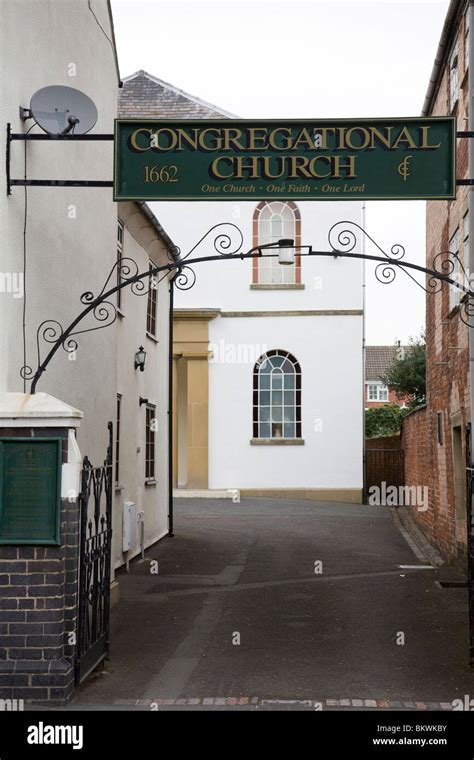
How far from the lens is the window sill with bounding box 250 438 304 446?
26859mm

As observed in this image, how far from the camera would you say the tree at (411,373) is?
39531 mm

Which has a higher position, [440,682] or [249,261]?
[249,261]

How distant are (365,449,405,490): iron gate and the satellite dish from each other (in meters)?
20.6

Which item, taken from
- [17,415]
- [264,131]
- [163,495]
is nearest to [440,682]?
[17,415]

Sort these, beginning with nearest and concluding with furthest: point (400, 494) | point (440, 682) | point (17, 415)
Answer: point (17, 415), point (440, 682), point (400, 494)

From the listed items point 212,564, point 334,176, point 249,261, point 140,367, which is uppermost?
point 249,261

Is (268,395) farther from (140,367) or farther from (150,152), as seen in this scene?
(150,152)

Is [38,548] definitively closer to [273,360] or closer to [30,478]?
[30,478]

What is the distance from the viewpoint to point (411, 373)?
39562 mm

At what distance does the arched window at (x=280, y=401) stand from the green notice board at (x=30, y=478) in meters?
19.9

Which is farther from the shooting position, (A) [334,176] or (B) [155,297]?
(B) [155,297]

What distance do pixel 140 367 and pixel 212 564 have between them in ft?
11.6

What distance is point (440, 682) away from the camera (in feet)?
26.5

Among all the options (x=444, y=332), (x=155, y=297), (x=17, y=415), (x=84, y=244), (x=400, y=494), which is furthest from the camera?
(x=400, y=494)
